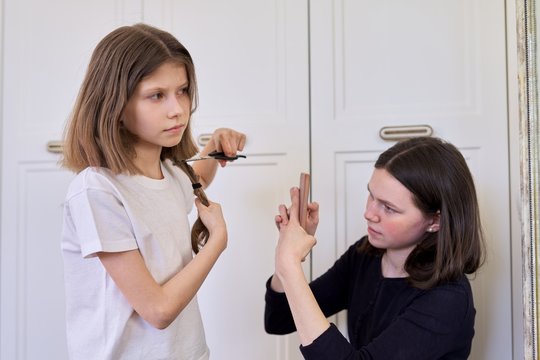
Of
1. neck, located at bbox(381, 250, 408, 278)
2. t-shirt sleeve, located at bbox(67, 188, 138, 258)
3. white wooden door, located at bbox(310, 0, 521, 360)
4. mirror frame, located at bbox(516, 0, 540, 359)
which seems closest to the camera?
t-shirt sleeve, located at bbox(67, 188, 138, 258)

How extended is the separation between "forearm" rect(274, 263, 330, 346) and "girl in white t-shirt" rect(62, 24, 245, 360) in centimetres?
13

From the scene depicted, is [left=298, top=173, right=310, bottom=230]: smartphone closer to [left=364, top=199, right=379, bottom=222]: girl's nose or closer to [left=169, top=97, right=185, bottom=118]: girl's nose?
[left=364, top=199, right=379, bottom=222]: girl's nose

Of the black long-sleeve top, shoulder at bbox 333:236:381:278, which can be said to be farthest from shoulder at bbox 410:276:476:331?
shoulder at bbox 333:236:381:278

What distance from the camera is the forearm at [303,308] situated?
818 millimetres

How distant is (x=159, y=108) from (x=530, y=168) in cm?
61

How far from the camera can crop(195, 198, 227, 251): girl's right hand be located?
85 cm

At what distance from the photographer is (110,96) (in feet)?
2.52

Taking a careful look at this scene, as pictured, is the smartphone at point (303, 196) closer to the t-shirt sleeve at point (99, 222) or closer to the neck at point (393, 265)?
the neck at point (393, 265)

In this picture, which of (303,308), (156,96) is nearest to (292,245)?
(303,308)

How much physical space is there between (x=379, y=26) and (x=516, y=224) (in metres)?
0.57

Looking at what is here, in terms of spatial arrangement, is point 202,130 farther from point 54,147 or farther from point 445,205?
point 445,205

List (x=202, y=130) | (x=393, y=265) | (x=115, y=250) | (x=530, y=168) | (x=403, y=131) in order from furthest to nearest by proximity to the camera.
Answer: (x=202, y=130), (x=403, y=131), (x=393, y=265), (x=530, y=168), (x=115, y=250)

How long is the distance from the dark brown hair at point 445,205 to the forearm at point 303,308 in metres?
0.19

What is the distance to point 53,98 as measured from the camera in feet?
4.67
